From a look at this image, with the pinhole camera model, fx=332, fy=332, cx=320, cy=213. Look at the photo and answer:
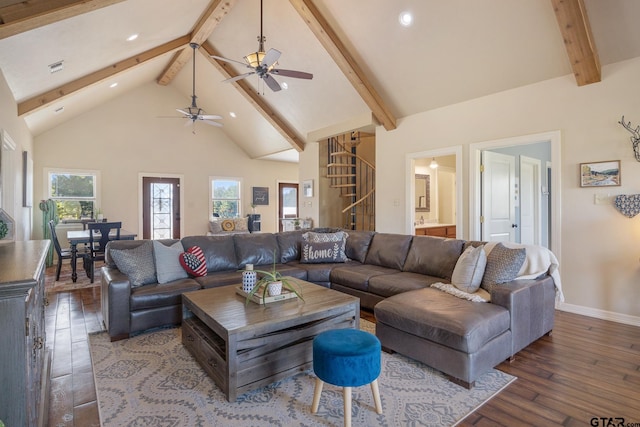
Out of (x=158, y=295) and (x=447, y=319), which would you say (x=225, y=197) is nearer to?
(x=158, y=295)

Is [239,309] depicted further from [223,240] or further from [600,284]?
[600,284]

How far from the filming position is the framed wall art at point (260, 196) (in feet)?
33.2

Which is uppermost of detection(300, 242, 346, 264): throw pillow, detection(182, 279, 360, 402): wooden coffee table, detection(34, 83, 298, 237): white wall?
detection(34, 83, 298, 237): white wall

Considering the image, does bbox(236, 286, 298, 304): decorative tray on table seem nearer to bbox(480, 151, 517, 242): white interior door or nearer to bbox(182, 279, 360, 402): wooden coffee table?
bbox(182, 279, 360, 402): wooden coffee table

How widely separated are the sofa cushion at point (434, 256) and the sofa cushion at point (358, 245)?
733mm

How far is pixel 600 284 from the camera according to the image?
3.64 meters

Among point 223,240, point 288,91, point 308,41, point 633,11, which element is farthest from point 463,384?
point 288,91

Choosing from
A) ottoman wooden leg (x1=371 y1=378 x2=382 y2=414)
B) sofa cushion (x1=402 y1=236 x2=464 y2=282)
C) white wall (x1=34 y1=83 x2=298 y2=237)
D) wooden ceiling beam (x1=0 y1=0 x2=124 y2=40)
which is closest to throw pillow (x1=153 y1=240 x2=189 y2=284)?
wooden ceiling beam (x1=0 y1=0 x2=124 y2=40)

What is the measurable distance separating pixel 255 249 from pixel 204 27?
385 centimetres

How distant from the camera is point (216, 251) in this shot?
4.11 metres

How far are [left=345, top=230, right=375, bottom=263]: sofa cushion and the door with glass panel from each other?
5.86m

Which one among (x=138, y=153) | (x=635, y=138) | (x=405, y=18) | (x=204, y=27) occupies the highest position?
(x=204, y=27)

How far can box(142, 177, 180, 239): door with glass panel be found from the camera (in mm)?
8411

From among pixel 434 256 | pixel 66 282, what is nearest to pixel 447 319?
pixel 434 256
